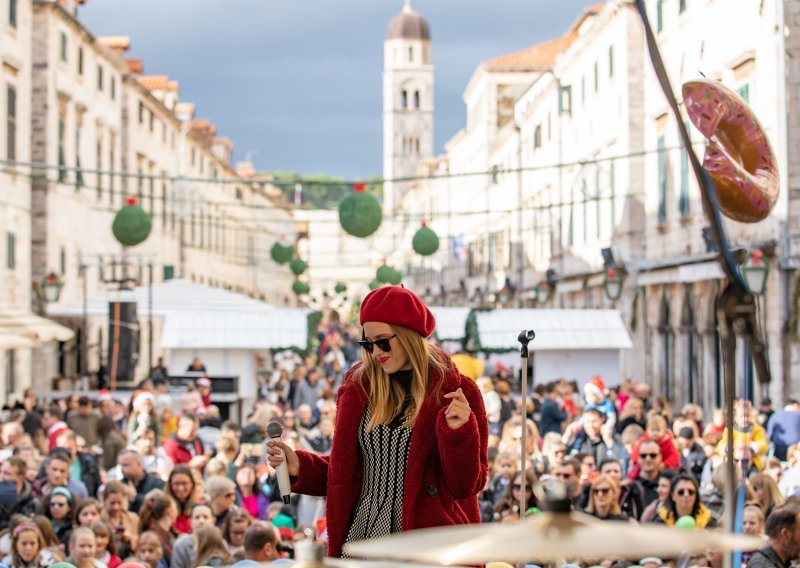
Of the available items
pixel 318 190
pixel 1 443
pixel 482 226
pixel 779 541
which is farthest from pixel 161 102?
pixel 318 190

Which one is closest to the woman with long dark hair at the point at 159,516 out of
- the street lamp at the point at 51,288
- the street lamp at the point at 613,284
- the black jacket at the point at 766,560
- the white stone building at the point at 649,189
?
the black jacket at the point at 766,560

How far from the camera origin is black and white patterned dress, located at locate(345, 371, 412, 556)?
466 centimetres

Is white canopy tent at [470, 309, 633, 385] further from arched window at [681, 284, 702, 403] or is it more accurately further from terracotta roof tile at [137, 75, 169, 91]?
terracotta roof tile at [137, 75, 169, 91]

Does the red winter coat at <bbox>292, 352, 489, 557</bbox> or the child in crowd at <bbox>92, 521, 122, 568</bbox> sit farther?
the child in crowd at <bbox>92, 521, 122, 568</bbox>

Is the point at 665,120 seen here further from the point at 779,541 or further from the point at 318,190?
the point at 318,190

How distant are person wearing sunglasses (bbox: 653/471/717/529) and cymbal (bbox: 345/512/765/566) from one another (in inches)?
257

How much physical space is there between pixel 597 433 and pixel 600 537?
10380 mm

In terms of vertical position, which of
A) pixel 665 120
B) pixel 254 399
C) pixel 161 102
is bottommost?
pixel 254 399

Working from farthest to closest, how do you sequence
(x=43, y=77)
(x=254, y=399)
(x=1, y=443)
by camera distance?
(x=43, y=77)
(x=254, y=399)
(x=1, y=443)

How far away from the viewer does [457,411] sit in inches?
174

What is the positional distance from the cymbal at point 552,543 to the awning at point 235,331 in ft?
75.1

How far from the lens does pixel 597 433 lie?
12891 mm

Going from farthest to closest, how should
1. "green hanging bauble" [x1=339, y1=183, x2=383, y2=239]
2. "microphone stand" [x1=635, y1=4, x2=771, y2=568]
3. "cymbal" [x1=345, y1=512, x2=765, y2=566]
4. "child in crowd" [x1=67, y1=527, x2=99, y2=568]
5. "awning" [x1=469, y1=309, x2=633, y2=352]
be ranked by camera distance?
"awning" [x1=469, y1=309, x2=633, y2=352], "green hanging bauble" [x1=339, y1=183, x2=383, y2=239], "child in crowd" [x1=67, y1=527, x2=99, y2=568], "microphone stand" [x1=635, y1=4, x2=771, y2=568], "cymbal" [x1=345, y1=512, x2=765, y2=566]

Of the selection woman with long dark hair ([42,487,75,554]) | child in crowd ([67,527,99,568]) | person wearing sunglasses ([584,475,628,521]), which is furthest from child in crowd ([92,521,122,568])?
person wearing sunglasses ([584,475,628,521])
